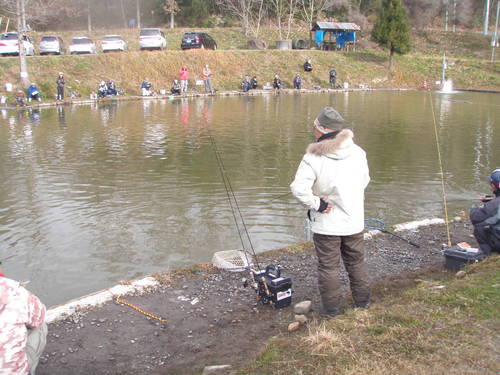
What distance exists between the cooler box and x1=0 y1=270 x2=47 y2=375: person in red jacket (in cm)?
469

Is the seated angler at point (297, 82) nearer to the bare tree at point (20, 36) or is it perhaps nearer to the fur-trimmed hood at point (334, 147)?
the bare tree at point (20, 36)

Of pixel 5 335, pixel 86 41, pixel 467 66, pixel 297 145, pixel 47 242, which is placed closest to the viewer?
pixel 5 335

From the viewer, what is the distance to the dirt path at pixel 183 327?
4.50 meters

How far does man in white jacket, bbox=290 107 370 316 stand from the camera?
4.58 meters

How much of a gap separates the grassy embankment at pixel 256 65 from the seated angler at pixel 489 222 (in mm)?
30346

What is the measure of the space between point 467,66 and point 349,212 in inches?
1936

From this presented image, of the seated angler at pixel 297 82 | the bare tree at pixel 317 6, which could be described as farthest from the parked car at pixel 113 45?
the bare tree at pixel 317 6

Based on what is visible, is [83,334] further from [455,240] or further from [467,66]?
[467,66]

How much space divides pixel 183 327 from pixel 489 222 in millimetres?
3591

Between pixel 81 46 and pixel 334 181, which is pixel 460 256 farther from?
pixel 81 46

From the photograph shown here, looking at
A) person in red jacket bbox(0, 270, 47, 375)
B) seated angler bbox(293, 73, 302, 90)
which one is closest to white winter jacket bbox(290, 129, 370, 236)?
person in red jacket bbox(0, 270, 47, 375)

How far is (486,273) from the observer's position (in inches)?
197

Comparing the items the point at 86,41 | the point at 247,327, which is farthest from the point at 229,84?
the point at 247,327

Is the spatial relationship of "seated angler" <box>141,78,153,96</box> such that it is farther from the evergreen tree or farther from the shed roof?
the evergreen tree
